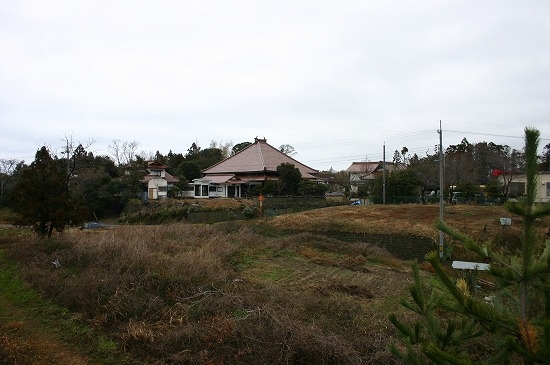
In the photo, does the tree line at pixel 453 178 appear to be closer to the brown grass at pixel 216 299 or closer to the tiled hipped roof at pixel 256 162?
the tiled hipped roof at pixel 256 162

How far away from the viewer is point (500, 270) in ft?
5.91

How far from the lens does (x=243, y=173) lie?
1560 inches

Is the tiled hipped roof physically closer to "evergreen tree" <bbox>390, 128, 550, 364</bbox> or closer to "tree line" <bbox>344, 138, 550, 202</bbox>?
"tree line" <bbox>344, 138, 550, 202</bbox>

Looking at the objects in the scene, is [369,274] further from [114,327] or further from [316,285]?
[114,327]

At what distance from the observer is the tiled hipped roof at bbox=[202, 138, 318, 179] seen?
39.2m

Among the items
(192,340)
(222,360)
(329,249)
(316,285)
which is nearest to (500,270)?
(222,360)

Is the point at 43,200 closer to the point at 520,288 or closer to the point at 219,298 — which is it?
the point at 219,298

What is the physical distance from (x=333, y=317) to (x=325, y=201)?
25.1 metres

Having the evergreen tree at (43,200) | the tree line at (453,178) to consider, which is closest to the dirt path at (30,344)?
the evergreen tree at (43,200)

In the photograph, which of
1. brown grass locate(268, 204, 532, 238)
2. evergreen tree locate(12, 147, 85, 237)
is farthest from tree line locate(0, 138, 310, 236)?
brown grass locate(268, 204, 532, 238)

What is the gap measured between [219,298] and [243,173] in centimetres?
3316

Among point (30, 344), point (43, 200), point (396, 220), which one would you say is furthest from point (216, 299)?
point (396, 220)

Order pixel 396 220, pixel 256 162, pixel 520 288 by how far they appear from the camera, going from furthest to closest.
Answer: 1. pixel 256 162
2. pixel 396 220
3. pixel 520 288

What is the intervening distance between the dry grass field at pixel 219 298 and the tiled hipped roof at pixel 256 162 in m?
25.5
